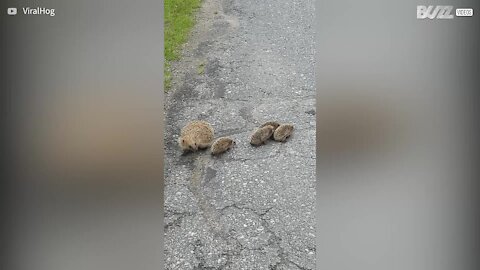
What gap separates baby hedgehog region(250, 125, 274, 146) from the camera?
3.41 ft

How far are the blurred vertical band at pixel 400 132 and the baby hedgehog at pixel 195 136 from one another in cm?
23

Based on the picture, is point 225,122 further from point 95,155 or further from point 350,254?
point 350,254

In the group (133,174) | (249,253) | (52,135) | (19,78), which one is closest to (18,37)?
(19,78)

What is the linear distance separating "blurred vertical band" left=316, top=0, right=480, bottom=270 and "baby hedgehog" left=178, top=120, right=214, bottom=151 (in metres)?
0.23

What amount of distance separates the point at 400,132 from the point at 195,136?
408mm

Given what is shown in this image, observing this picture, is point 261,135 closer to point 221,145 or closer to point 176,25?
point 221,145

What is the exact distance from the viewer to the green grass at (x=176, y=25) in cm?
103

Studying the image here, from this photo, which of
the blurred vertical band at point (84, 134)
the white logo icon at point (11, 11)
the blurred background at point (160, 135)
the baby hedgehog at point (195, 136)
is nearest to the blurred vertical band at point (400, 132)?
the blurred background at point (160, 135)

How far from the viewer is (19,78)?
101 cm

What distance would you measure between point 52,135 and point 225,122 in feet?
1.12

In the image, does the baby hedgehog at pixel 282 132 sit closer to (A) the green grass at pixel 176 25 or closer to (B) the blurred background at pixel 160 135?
(B) the blurred background at pixel 160 135

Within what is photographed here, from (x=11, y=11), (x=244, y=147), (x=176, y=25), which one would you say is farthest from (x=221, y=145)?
(x=11, y=11)

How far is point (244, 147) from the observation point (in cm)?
106

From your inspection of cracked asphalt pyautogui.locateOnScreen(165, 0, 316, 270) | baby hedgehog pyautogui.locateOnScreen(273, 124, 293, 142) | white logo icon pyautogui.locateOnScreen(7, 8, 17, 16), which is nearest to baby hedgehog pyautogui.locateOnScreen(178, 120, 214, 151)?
cracked asphalt pyautogui.locateOnScreen(165, 0, 316, 270)
